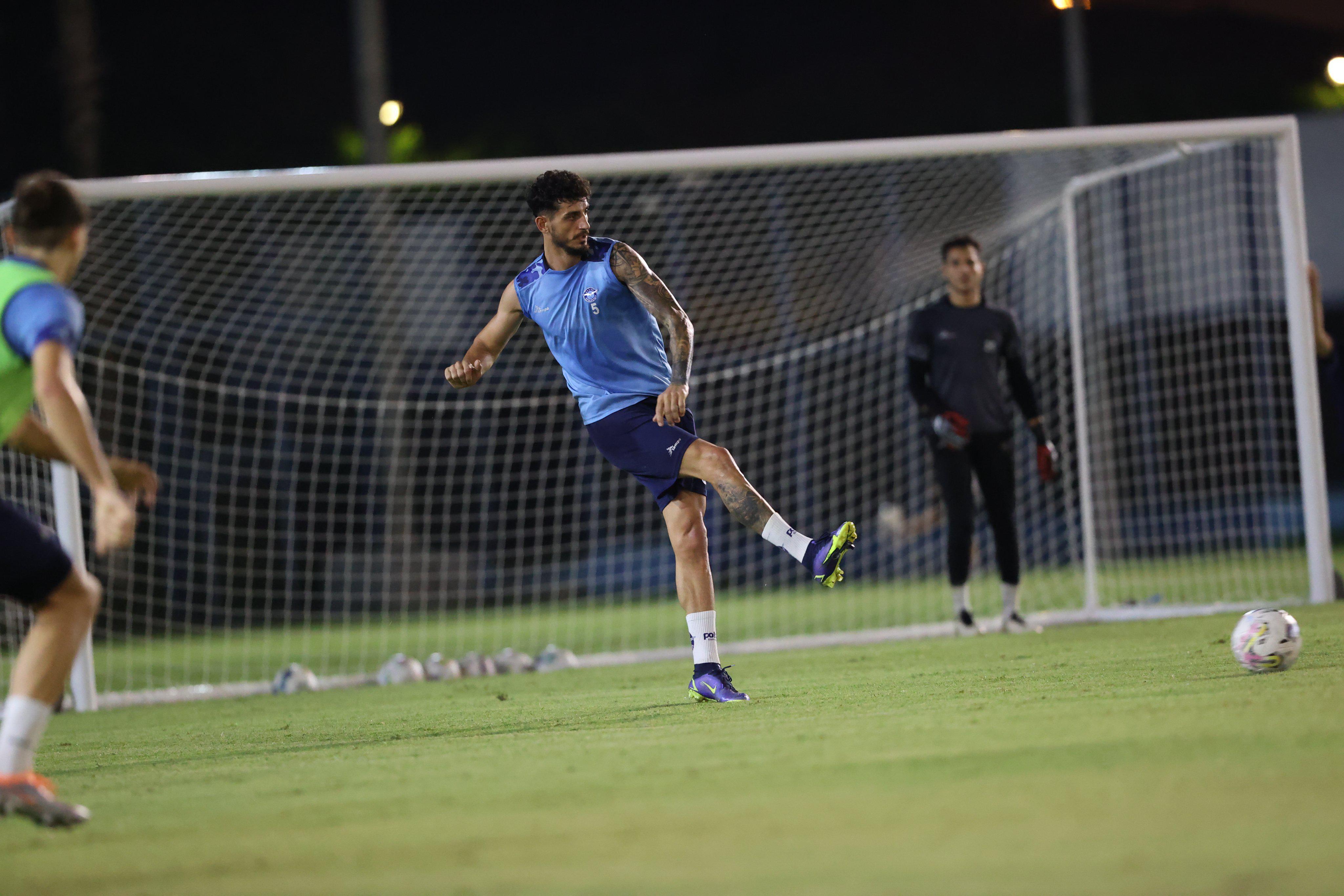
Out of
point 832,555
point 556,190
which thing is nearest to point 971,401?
point 832,555

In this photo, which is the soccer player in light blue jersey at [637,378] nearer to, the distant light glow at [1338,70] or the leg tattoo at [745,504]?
the leg tattoo at [745,504]

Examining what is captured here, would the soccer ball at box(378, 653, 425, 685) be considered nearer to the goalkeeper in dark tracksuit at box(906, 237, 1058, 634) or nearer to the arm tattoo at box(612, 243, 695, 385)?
the goalkeeper in dark tracksuit at box(906, 237, 1058, 634)

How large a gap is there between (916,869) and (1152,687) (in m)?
2.80

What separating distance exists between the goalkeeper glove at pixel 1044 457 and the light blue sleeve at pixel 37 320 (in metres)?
6.12

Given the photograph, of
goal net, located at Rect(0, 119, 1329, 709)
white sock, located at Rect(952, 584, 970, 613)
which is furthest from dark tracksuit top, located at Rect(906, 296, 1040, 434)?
goal net, located at Rect(0, 119, 1329, 709)

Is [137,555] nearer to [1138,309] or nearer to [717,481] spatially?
[717,481]

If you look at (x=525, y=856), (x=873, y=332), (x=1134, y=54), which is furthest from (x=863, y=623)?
(x=1134, y=54)

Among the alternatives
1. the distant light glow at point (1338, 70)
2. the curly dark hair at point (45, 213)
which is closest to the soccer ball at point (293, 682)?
the curly dark hair at point (45, 213)

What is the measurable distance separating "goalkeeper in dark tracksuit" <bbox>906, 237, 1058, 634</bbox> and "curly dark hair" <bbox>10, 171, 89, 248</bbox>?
5.60 m

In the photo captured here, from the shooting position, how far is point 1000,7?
3020 centimetres

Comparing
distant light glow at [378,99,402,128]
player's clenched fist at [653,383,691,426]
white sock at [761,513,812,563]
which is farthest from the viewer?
distant light glow at [378,99,402,128]

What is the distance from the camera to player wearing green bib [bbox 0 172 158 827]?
11.7 feet

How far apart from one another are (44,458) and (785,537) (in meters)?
2.62

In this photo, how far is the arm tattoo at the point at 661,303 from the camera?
5.56 meters
